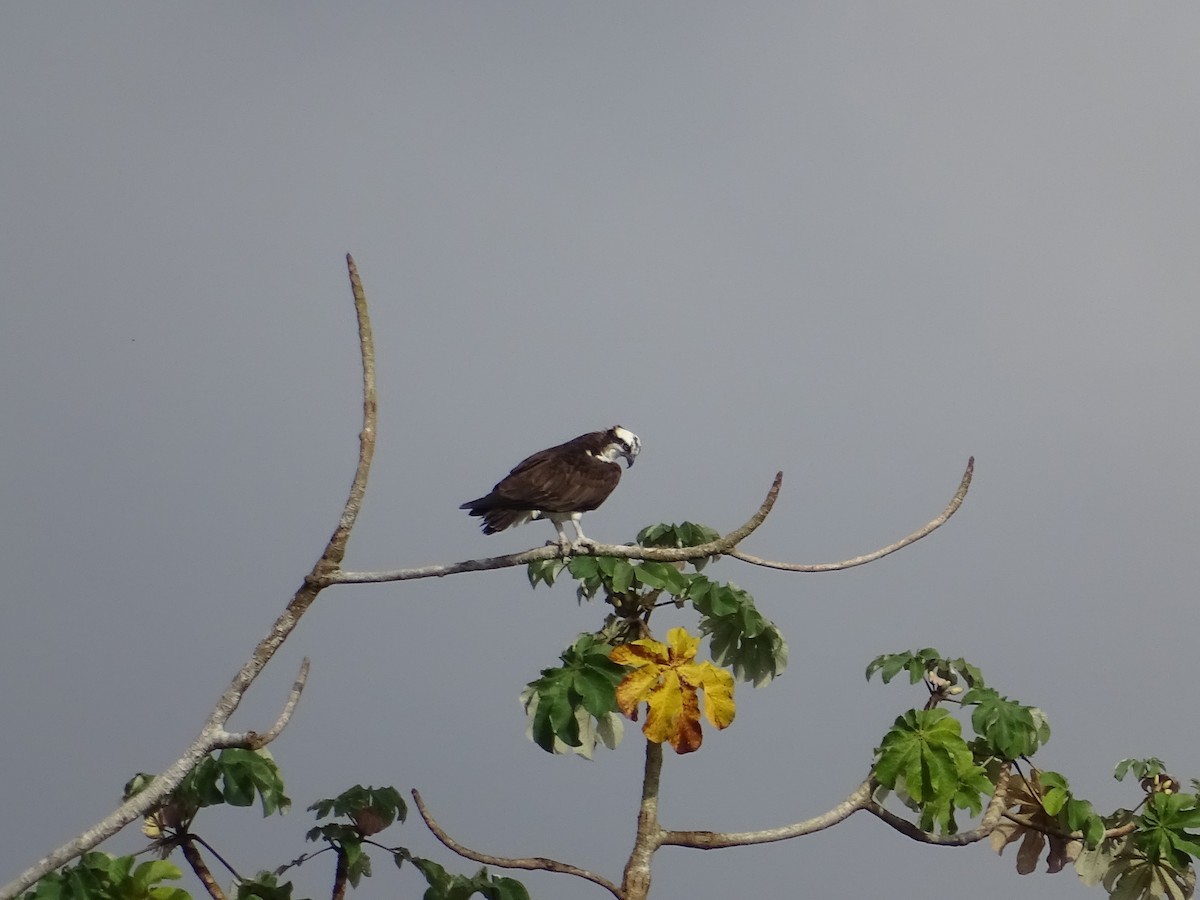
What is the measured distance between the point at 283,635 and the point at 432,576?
764mm

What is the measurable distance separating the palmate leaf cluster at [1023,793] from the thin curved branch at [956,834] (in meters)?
0.07

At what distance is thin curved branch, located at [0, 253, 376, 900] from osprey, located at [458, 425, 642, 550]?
7.13 ft

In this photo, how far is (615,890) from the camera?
7945 millimetres

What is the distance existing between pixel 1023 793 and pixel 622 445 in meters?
3.68

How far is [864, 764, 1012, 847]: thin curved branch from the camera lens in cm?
820

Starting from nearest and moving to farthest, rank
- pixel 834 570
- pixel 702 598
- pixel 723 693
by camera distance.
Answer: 1. pixel 834 570
2. pixel 723 693
3. pixel 702 598

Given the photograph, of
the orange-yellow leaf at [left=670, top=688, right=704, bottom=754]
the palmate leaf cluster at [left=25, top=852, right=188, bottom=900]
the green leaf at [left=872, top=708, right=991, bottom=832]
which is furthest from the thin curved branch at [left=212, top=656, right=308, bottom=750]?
the green leaf at [left=872, top=708, right=991, bottom=832]

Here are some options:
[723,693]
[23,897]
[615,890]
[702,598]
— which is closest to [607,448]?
[702,598]

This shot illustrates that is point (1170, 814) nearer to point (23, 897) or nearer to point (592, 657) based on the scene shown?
point (592, 657)

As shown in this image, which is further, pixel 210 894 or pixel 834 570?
pixel 210 894

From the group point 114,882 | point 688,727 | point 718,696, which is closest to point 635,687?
point 688,727

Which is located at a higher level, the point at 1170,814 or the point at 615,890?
the point at 1170,814

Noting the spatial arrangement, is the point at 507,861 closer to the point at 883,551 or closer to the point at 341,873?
the point at 341,873

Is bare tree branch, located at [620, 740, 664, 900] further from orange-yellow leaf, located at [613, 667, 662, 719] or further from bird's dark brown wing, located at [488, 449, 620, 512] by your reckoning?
bird's dark brown wing, located at [488, 449, 620, 512]
